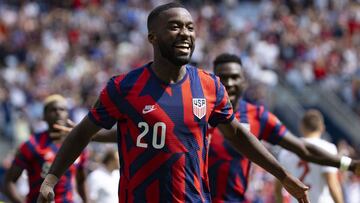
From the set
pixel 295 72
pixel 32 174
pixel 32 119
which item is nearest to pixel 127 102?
pixel 32 174

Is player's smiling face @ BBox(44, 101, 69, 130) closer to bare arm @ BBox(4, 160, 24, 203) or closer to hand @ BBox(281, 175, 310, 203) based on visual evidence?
bare arm @ BBox(4, 160, 24, 203)

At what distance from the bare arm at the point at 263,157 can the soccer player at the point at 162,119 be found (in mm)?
276

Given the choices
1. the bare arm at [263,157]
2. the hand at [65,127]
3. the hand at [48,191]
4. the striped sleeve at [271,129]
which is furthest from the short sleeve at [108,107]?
the striped sleeve at [271,129]

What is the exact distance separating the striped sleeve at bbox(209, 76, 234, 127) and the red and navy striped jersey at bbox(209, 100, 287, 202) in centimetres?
210

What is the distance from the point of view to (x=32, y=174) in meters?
8.88

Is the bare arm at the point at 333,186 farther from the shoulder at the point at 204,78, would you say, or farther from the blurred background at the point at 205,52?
the blurred background at the point at 205,52

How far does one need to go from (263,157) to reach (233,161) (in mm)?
2195

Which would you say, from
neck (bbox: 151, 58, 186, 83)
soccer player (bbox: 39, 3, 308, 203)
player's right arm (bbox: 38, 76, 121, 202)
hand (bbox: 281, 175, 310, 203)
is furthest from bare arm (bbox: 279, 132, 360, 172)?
player's right arm (bbox: 38, 76, 121, 202)

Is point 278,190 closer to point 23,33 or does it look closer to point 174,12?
point 174,12

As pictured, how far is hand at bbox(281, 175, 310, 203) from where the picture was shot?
6.00m

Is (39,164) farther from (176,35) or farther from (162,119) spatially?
(176,35)

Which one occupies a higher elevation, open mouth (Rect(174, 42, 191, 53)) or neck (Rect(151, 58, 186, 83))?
open mouth (Rect(174, 42, 191, 53))

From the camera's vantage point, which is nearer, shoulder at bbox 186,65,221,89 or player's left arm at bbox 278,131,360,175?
shoulder at bbox 186,65,221,89

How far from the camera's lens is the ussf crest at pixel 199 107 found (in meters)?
5.64
